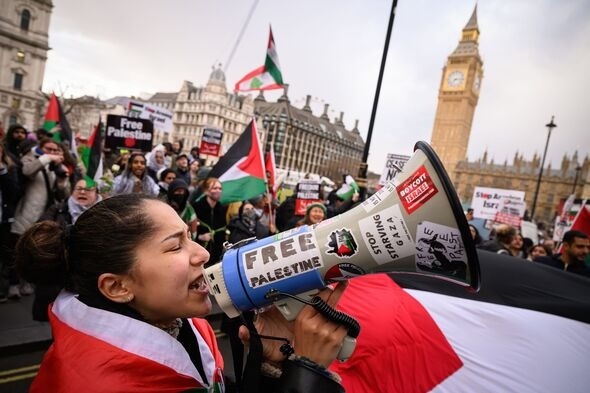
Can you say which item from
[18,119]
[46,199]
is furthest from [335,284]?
[18,119]

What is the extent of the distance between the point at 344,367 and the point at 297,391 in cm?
108

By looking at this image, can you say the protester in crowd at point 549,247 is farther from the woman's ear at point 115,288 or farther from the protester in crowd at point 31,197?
the protester in crowd at point 31,197

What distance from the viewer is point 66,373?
1054 mm

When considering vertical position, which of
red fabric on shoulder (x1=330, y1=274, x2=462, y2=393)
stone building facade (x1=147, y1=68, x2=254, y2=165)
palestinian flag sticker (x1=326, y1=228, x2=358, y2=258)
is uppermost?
stone building facade (x1=147, y1=68, x2=254, y2=165)

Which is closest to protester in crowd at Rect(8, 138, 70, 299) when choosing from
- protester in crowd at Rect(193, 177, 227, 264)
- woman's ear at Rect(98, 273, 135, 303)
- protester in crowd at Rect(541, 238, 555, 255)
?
protester in crowd at Rect(193, 177, 227, 264)

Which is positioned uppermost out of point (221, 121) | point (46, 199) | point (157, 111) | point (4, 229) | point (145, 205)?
point (221, 121)

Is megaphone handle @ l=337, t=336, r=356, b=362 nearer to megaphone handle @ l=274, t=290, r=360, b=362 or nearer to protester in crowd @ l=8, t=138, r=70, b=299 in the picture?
megaphone handle @ l=274, t=290, r=360, b=362

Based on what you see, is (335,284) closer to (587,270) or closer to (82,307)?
(82,307)

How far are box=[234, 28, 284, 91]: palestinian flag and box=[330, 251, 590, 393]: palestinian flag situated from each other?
7.42 metres

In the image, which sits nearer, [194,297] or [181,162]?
[194,297]

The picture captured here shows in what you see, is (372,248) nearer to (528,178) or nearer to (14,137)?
(14,137)

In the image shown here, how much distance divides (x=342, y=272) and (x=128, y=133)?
8260mm

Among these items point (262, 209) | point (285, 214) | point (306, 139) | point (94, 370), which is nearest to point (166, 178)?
point (262, 209)

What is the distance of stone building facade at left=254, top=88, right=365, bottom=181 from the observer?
8762 centimetres
